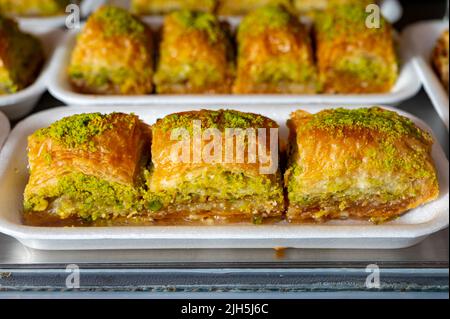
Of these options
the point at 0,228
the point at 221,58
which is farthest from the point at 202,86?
the point at 0,228

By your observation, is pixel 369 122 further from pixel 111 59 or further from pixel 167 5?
pixel 167 5

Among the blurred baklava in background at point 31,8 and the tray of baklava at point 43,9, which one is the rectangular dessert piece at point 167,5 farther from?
the blurred baklava in background at point 31,8

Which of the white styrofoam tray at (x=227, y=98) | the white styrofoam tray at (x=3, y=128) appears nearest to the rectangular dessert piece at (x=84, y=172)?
the white styrofoam tray at (x=3, y=128)

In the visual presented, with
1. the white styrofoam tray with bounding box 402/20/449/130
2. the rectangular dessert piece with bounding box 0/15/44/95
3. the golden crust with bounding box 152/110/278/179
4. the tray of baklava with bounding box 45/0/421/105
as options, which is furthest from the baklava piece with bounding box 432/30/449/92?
the rectangular dessert piece with bounding box 0/15/44/95

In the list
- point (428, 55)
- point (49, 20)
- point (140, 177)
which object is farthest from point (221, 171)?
point (49, 20)

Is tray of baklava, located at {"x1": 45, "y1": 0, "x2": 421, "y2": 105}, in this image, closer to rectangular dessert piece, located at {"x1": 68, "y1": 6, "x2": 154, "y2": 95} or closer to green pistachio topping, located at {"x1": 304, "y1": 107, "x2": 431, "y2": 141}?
rectangular dessert piece, located at {"x1": 68, "y1": 6, "x2": 154, "y2": 95}
